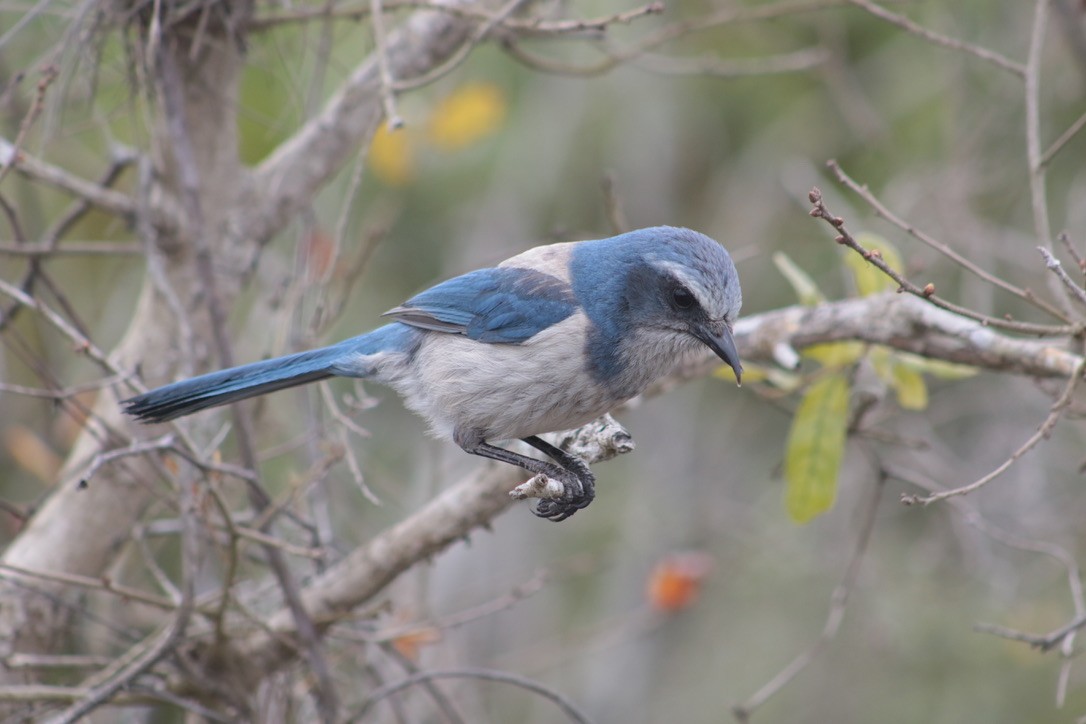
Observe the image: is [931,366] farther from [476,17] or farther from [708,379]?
[708,379]

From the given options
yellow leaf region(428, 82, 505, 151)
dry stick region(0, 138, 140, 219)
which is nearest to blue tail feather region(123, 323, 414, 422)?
dry stick region(0, 138, 140, 219)

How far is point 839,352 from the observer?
4.14 metres

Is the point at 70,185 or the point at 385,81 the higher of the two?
the point at 385,81

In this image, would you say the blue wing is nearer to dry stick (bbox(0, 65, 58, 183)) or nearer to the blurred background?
the blurred background

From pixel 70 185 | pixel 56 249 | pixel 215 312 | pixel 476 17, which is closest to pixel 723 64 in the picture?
pixel 476 17

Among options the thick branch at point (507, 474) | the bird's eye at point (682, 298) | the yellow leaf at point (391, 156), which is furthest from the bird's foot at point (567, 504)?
the yellow leaf at point (391, 156)

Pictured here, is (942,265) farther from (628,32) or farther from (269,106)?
(269,106)

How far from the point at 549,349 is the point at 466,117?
302 cm

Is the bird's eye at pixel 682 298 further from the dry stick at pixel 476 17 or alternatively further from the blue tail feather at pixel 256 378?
the blue tail feather at pixel 256 378

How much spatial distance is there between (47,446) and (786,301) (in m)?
4.72

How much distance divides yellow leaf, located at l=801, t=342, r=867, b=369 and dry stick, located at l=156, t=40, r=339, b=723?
7.03 feet

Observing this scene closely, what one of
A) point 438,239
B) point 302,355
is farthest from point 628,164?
point 302,355

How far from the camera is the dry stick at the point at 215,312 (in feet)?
12.7

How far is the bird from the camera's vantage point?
373 cm
